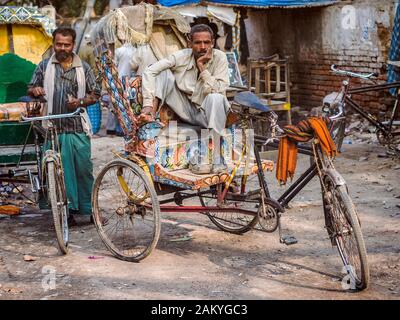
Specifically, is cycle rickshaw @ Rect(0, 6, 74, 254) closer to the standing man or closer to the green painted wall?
the green painted wall

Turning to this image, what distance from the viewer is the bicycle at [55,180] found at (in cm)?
549

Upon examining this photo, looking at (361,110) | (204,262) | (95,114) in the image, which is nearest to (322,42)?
(95,114)

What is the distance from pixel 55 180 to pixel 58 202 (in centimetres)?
19

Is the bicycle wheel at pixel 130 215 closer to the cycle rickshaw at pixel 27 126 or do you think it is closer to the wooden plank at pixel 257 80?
the cycle rickshaw at pixel 27 126

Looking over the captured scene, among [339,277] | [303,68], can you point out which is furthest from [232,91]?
[339,277]

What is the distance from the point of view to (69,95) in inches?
248

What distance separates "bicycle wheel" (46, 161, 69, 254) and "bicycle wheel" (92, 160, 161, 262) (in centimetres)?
26

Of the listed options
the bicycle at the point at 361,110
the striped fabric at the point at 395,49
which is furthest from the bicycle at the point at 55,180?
the striped fabric at the point at 395,49

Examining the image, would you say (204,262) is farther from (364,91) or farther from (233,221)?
(364,91)

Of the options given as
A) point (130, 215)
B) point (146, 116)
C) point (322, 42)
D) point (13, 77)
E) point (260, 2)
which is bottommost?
point (130, 215)

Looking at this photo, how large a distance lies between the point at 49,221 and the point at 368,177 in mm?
3723

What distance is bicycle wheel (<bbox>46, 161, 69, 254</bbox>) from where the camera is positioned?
548 centimetres

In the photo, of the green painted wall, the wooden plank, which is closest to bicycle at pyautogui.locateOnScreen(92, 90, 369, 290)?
the green painted wall

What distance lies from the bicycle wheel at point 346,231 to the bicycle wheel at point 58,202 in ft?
6.88
